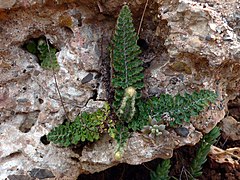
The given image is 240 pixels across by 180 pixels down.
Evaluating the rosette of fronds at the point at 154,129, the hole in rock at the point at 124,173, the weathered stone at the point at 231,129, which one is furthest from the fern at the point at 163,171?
the weathered stone at the point at 231,129

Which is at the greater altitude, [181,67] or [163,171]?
[181,67]

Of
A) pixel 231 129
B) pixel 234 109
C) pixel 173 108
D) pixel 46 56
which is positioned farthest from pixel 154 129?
pixel 234 109

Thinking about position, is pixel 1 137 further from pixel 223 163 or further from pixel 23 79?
pixel 223 163

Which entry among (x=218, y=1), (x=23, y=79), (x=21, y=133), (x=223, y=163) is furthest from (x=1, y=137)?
(x=223, y=163)

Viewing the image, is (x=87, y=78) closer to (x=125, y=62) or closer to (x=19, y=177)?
(x=125, y=62)

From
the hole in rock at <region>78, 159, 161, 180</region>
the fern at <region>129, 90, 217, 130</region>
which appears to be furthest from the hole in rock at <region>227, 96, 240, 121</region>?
the fern at <region>129, 90, 217, 130</region>
